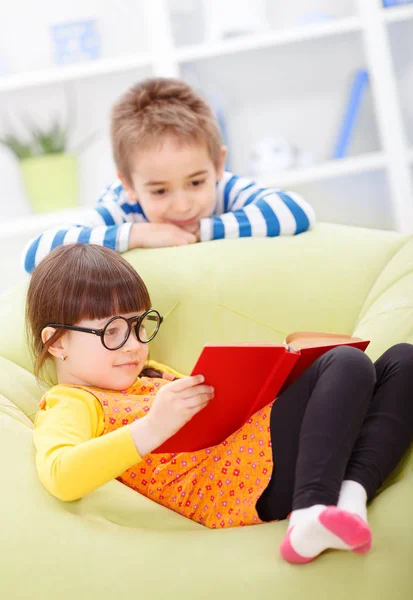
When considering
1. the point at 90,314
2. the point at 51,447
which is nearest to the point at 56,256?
the point at 90,314

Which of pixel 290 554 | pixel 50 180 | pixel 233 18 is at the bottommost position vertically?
pixel 290 554

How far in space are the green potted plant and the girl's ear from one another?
5.56 ft

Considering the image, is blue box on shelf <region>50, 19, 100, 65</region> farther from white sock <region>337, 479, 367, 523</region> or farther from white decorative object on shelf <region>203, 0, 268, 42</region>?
white sock <region>337, 479, 367, 523</region>

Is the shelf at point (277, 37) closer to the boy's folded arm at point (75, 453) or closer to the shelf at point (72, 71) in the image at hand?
the shelf at point (72, 71)

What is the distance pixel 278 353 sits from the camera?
105 cm

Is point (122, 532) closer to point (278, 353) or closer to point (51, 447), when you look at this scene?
point (51, 447)

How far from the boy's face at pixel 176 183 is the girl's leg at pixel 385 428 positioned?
28.1 inches

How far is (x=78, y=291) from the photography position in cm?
124

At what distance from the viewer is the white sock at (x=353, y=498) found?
38.6 inches

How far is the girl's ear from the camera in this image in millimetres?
1252

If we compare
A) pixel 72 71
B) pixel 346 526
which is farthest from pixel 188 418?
pixel 72 71

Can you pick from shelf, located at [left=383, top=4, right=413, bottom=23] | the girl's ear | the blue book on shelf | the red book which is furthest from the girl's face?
shelf, located at [left=383, top=4, right=413, bottom=23]

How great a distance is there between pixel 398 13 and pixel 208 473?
2171mm

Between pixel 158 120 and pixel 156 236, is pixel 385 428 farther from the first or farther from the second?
pixel 158 120
